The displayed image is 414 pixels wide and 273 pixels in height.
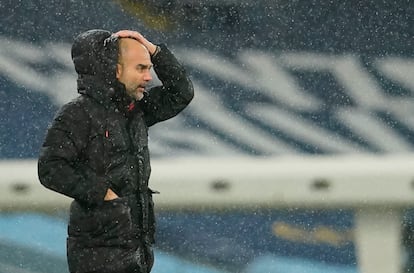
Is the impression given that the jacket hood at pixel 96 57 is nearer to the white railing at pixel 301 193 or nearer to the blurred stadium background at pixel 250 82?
the white railing at pixel 301 193

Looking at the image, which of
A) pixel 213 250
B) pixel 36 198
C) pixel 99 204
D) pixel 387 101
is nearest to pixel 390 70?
pixel 387 101

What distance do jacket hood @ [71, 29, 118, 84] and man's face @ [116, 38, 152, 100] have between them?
2 centimetres

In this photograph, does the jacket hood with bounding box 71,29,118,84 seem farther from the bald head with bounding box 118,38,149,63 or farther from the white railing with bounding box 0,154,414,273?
the white railing with bounding box 0,154,414,273

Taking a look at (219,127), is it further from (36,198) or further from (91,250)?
(91,250)

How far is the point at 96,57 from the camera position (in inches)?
80.4

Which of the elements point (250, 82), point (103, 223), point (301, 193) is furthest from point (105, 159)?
point (250, 82)

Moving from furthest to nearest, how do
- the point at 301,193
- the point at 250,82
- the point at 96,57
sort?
the point at 250,82 → the point at 301,193 → the point at 96,57

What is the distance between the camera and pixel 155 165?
3670mm

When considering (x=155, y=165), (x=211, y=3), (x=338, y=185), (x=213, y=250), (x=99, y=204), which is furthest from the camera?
(x=211, y=3)

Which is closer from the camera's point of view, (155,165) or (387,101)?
(155,165)

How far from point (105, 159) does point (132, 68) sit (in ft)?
A: 0.55

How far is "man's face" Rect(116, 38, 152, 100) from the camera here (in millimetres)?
2078

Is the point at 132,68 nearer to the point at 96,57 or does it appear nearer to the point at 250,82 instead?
the point at 96,57

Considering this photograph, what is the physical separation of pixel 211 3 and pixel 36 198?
1550 mm
